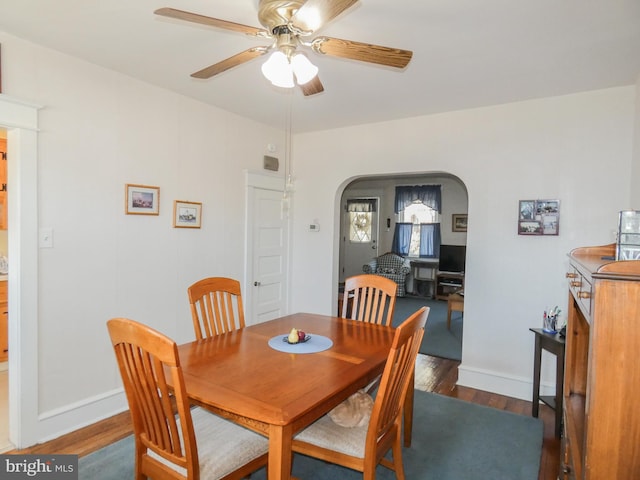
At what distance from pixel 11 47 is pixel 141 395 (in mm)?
2311

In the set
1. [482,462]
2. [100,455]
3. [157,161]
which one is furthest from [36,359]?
[482,462]

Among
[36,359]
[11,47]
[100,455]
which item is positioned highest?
[11,47]

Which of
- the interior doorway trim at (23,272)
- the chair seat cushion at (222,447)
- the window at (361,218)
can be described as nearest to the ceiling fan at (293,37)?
the interior doorway trim at (23,272)

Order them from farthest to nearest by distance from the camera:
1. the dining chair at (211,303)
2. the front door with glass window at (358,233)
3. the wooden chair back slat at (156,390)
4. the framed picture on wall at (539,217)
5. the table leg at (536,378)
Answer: the front door with glass window at (358,233) → the framed picture on wall at (539,217) → the table leg at (536,378) → the dining chair at (211,303) → the wooden chair back slat at (156,390)

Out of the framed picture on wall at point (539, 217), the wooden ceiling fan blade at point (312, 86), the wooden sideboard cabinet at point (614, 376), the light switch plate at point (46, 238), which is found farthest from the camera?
the framed picture on wall at point (539, 217)

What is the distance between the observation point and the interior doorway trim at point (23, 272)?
231cm

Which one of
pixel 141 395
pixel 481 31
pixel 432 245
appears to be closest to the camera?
pixel 141 395

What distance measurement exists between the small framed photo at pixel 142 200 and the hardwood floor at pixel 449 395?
1.59 m

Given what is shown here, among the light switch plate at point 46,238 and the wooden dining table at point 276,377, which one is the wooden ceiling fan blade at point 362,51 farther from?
the light switch plate at point 46,238

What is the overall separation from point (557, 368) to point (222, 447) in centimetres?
242

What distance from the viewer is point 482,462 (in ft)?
7.51

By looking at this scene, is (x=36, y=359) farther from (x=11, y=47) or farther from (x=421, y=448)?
(x=421, y=448)

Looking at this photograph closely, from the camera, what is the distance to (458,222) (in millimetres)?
7801

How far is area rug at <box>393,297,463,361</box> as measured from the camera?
4406 millimetres
